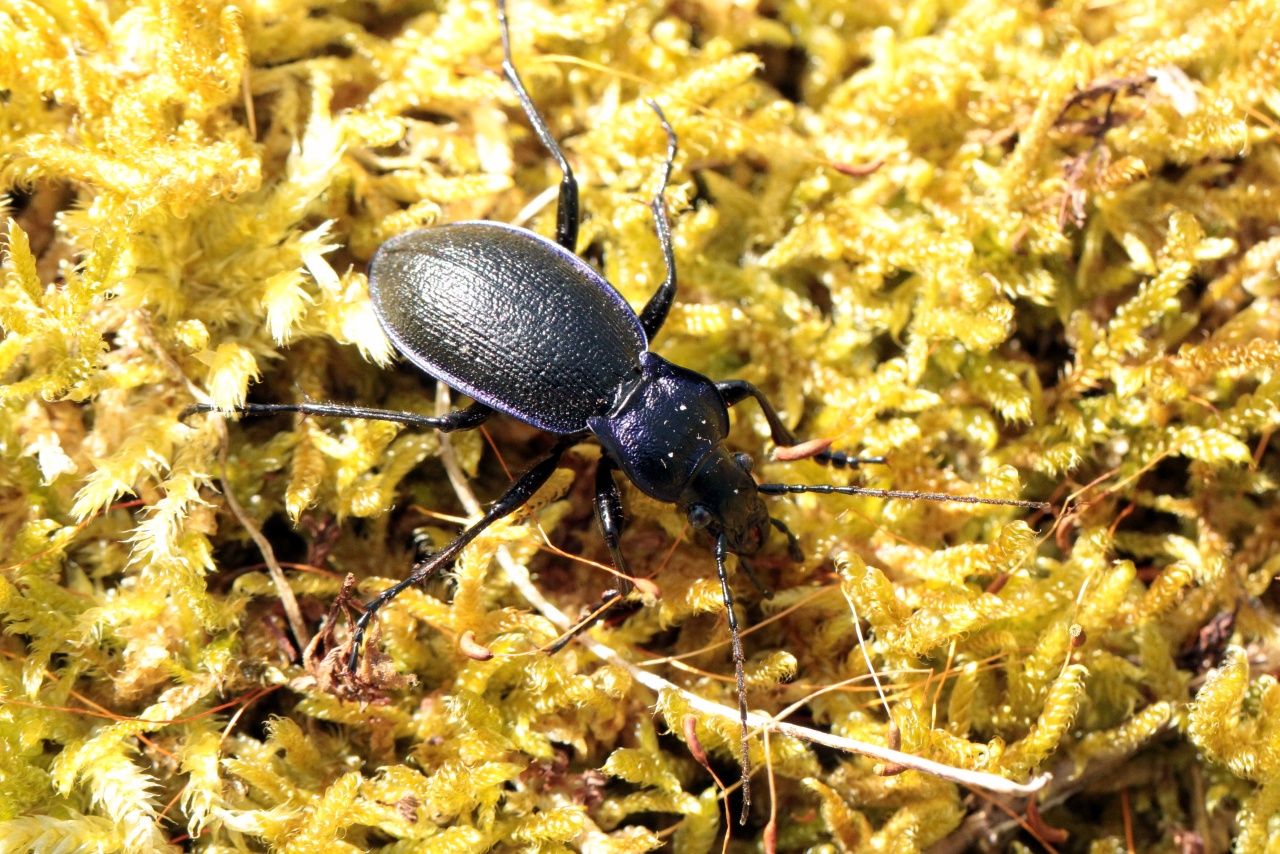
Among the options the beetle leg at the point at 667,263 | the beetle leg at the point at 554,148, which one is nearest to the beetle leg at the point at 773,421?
the beetle leg at the point at 667,263

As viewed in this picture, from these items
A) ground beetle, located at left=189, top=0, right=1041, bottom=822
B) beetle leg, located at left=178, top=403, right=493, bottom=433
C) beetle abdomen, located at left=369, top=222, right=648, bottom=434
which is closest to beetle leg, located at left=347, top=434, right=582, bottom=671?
ground beetle, located at left=189, top=0, right=1041, bottom=822

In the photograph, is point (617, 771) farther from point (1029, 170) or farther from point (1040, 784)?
point (1029, 170)

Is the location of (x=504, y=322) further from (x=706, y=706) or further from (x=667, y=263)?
(x=706, y=706)

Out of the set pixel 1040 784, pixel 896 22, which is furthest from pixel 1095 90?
pixel 1040 784

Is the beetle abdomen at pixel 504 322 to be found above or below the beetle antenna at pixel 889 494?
above

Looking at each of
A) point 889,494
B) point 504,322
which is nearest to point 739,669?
point 889,494

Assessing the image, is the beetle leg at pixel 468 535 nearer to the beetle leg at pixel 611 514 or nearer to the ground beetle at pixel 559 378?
the ground beetle at pixel 559 378
